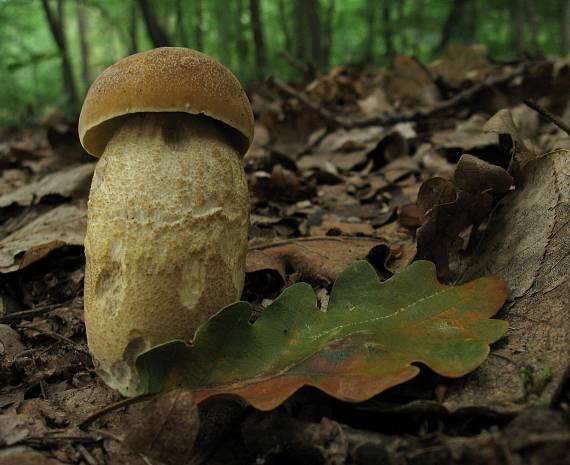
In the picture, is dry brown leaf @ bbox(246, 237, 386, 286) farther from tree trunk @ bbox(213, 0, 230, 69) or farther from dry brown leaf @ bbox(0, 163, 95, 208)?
tree trunk @ bbox(213, 0, 230, 69)

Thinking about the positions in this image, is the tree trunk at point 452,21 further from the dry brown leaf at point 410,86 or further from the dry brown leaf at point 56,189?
the dry brown leaf at point 56,189

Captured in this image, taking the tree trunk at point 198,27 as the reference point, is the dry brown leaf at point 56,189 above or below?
below

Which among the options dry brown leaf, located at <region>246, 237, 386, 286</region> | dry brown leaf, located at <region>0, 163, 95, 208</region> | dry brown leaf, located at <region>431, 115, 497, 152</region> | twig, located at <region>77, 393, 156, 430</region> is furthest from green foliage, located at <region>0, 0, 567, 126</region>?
twig, located at <region>77, 393, 156, 430</region>

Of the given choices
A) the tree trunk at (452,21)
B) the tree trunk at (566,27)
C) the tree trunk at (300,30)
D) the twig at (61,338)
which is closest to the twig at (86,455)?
the twig at (61,338)

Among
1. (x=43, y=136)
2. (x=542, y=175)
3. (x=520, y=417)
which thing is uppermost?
(x=542, y=175)

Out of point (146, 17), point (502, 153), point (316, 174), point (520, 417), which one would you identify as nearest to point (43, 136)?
point (146, 17)

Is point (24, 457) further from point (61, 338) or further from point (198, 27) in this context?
point (198, 27)

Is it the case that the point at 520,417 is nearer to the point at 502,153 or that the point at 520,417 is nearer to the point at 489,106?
the point at 502,153

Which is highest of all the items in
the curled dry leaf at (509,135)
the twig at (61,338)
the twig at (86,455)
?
the curled dry leaf at (509,135)
